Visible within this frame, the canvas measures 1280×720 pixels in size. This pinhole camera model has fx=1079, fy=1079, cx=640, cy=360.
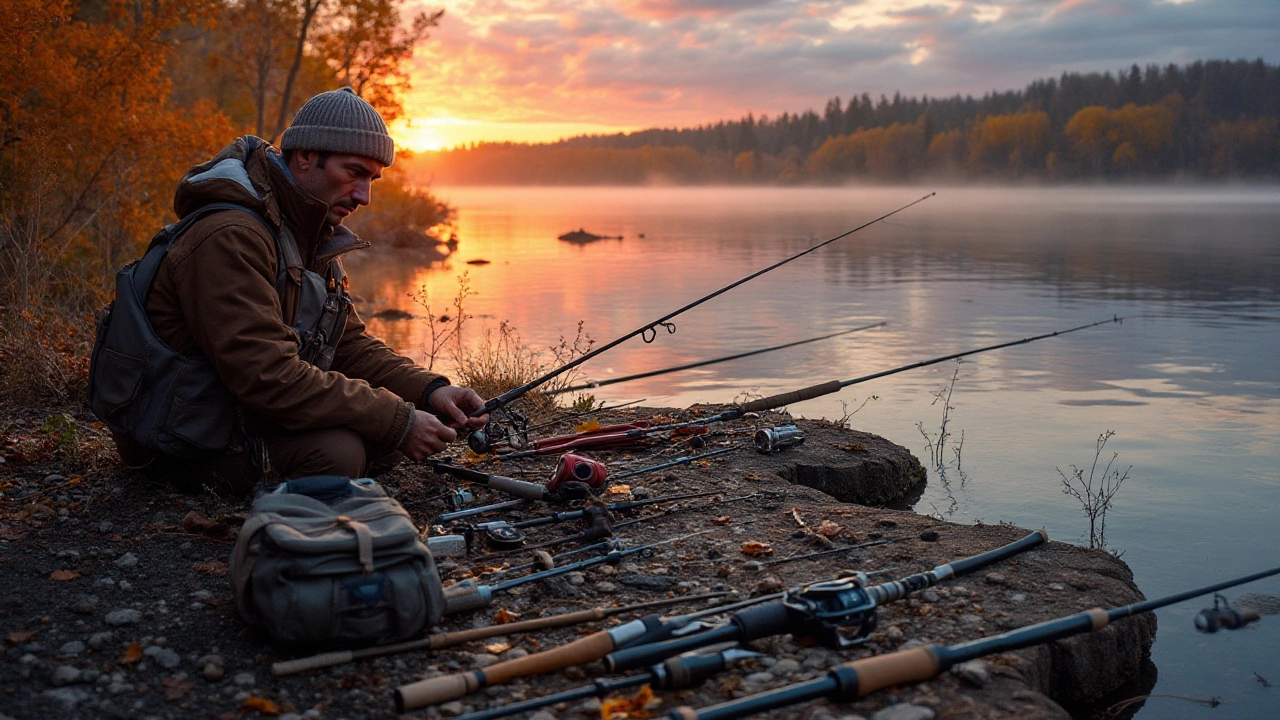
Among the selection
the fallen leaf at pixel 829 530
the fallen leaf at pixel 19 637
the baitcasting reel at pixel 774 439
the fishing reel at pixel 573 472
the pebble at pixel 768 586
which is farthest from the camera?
the baitcasting reel at pixel 774 439

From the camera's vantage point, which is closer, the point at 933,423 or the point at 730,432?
the point at 730,432

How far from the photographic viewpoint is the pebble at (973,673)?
3.05 metres

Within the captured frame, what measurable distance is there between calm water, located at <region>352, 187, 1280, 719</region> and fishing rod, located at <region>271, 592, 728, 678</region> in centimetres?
190

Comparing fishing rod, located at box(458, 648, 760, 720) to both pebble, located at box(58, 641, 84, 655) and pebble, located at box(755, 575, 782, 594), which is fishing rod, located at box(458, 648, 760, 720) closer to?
pebble, located at box(755, 575, 782, 594)

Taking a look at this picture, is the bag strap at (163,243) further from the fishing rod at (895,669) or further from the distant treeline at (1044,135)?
the distant treeline at (1044,135)

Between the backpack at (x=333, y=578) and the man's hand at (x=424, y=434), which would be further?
the man's hand at (x=424, y=434)

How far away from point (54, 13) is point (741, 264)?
17.5m

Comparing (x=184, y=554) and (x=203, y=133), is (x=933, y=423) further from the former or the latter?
(x=203, y=133)

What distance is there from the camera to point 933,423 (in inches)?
336

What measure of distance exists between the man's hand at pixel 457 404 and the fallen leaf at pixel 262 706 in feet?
6.04

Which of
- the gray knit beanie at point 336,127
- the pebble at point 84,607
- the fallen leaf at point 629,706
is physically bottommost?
the fallen leaf at point 629,706

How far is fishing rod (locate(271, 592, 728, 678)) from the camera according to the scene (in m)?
3.02

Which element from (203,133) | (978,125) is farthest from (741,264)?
(978,125)

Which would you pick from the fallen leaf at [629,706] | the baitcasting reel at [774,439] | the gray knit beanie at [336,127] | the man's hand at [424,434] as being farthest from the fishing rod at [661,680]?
the baitcasting reel at [774,439]
